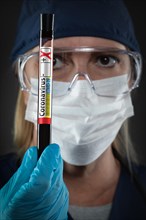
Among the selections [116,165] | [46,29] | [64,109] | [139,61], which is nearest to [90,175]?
[116,165]

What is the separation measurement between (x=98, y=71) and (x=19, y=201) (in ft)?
1.42

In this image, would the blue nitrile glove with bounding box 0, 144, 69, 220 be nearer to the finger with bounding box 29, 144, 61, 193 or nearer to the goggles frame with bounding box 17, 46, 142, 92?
the finger with bounding box 29, 144, 61, 193

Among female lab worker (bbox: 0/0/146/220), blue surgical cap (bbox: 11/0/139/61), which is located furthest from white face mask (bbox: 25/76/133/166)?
blue surgical cap (bbox: 11/0/139/61)

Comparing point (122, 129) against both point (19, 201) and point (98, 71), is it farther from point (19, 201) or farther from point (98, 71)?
point (19, 201)

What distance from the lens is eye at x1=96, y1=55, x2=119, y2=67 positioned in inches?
46.3

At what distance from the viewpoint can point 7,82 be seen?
121 cm

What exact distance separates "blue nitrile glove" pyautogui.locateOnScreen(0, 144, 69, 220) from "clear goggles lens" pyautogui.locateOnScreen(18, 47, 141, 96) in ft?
0.84

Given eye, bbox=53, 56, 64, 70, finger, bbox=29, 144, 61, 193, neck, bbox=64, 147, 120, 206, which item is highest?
eye, bbox=53, 56, 64, 70

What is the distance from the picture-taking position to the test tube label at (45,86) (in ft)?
2.91

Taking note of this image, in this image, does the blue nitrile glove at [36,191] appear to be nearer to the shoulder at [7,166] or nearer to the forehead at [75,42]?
the shoulder at [7,166]

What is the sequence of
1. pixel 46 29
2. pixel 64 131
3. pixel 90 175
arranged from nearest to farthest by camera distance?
1. pixel 46 29
2. pixel 64 131
3. pixel 90 175

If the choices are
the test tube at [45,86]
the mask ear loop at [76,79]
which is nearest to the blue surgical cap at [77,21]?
the mask ear loop at [76,79]

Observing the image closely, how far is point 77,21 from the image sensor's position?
44.5 inches

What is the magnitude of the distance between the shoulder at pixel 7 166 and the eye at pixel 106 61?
35 centimetres
